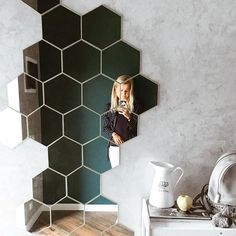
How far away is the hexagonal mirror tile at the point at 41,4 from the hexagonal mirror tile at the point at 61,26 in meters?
0.02

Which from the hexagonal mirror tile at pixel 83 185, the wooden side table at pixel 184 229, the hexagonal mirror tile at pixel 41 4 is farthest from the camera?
the hexagonal mirror tile at pixel 83 185

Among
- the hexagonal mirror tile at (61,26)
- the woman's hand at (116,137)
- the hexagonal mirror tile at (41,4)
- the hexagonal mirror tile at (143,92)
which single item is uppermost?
the hexagonal mirror tile at (41,4)

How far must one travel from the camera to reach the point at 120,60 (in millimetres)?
1103

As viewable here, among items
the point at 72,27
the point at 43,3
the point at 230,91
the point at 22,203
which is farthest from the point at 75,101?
the point at 230,91

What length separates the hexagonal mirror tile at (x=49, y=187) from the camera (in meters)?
1.18

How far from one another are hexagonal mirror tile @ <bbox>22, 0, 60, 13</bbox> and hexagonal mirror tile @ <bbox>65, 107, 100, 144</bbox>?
395mm

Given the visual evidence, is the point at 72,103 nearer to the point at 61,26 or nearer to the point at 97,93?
the point at 97,93

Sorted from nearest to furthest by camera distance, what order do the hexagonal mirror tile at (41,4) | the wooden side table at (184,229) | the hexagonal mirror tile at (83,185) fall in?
the wooden side table at (184,229)
the hexagonal mirror tile at (41,4)
the hexagonal mirror tile at (83,185)

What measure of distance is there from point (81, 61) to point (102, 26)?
0.15 m

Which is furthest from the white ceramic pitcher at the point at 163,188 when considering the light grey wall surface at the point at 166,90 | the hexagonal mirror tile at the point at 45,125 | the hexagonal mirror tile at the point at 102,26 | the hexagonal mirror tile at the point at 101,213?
the hexagonal mirror tile at the point at 102,26

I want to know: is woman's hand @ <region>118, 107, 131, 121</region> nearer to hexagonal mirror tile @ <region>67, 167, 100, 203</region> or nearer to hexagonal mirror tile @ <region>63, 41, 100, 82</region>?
hexagonal mirror tile @ <region>63, 41, 100, 82</region>

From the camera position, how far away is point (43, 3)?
41.9 inches

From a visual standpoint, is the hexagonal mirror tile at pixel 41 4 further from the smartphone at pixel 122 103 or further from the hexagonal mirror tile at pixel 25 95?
the smartphone at pixel 122 103

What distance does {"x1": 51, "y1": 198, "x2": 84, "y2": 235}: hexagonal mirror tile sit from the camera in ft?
3.96
